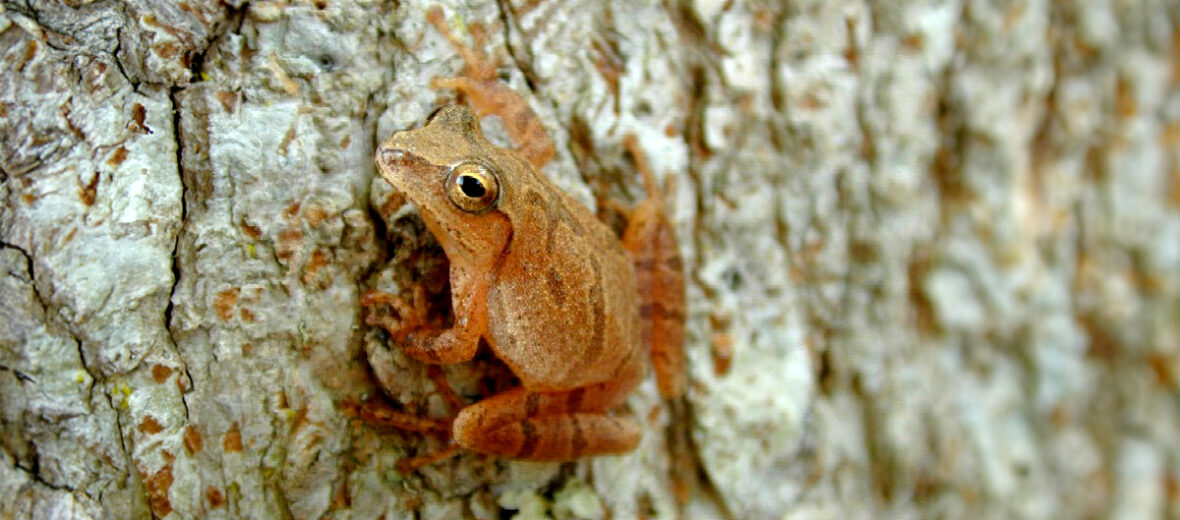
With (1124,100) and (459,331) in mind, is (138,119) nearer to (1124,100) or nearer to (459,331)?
(459,331)

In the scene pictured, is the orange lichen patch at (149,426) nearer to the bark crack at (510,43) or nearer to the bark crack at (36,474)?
the bark crack at (36,474)

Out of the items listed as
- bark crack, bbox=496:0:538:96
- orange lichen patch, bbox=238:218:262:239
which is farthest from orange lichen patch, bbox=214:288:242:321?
bark crack, bbox=496:0:538:96

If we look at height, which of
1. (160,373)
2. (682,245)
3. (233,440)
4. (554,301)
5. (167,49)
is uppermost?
(167,49)

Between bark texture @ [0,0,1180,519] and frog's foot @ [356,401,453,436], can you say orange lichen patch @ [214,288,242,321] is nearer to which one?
bark texture @ [0,0,1180,519]

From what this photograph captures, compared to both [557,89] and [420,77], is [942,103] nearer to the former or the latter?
[557,89]

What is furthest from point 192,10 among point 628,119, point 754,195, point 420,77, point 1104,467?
point 1104,467

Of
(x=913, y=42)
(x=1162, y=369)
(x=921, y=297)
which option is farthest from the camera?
(x=1162, y=369)

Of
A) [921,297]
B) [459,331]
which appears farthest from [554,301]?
[921,297]
